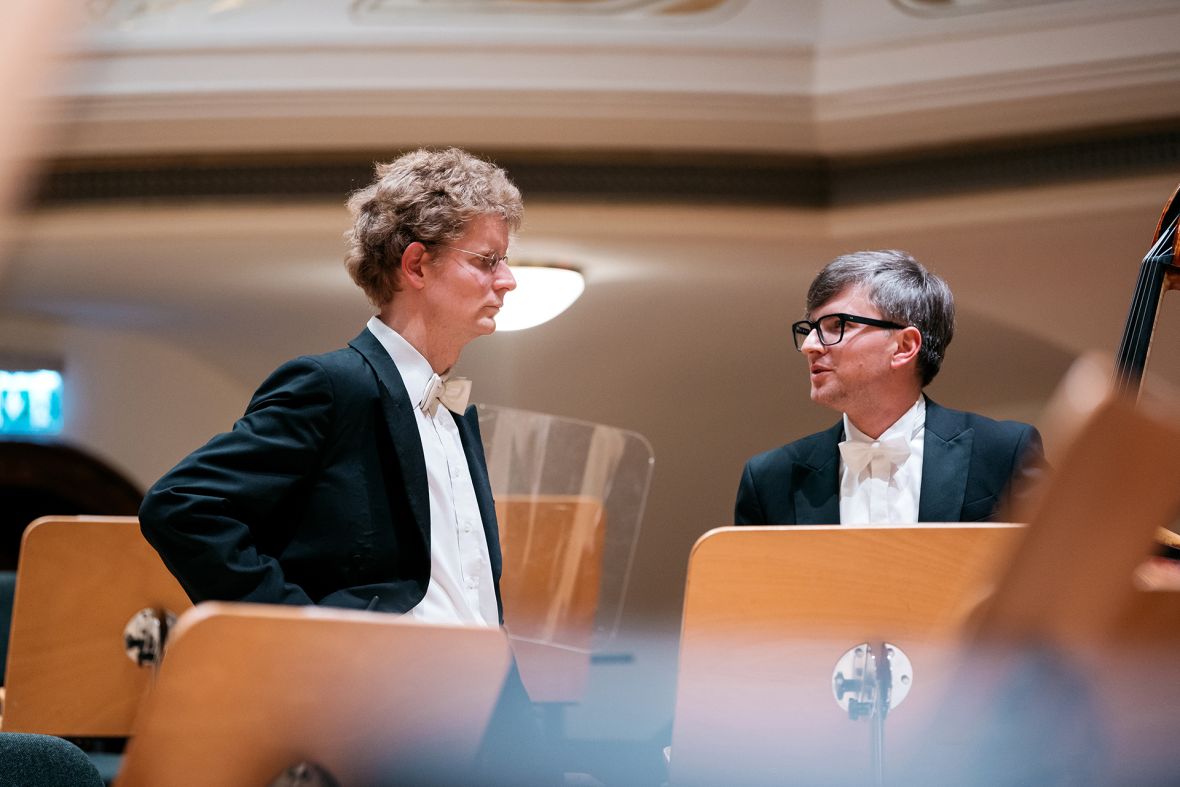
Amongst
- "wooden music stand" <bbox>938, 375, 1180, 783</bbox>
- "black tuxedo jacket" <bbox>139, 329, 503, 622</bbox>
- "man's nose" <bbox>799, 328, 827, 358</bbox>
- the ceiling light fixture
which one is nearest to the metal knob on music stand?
"wooden music stand" <bbox>938, 375, 1180, 783</bbox>

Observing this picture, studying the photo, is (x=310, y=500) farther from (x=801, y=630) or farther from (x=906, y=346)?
(x=906, y=346)

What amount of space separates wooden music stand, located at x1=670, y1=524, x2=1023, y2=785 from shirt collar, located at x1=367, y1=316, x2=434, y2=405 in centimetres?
65

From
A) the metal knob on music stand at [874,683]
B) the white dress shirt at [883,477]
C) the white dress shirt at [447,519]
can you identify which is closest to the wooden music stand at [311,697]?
the metal knob on music stand at [874,683]

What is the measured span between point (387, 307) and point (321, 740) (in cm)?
110

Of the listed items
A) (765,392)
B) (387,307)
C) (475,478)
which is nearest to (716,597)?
(475,478)

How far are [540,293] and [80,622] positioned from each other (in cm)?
414

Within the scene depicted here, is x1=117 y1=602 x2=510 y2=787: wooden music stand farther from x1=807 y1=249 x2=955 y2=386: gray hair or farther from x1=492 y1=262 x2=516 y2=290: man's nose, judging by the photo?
x1=807 y1=249 x2=955 y2=386: gray hair

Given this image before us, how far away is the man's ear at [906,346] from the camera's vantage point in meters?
2.28

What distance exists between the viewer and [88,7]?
5332 millimetres

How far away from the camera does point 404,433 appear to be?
1.75 meters

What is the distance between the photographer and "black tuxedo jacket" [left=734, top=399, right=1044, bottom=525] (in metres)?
2.15

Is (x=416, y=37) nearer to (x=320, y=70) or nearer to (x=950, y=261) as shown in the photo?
(x=320, y=70)

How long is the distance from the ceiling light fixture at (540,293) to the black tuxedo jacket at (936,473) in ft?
12.0

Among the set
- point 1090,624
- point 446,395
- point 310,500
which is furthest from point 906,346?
point 1090,624
